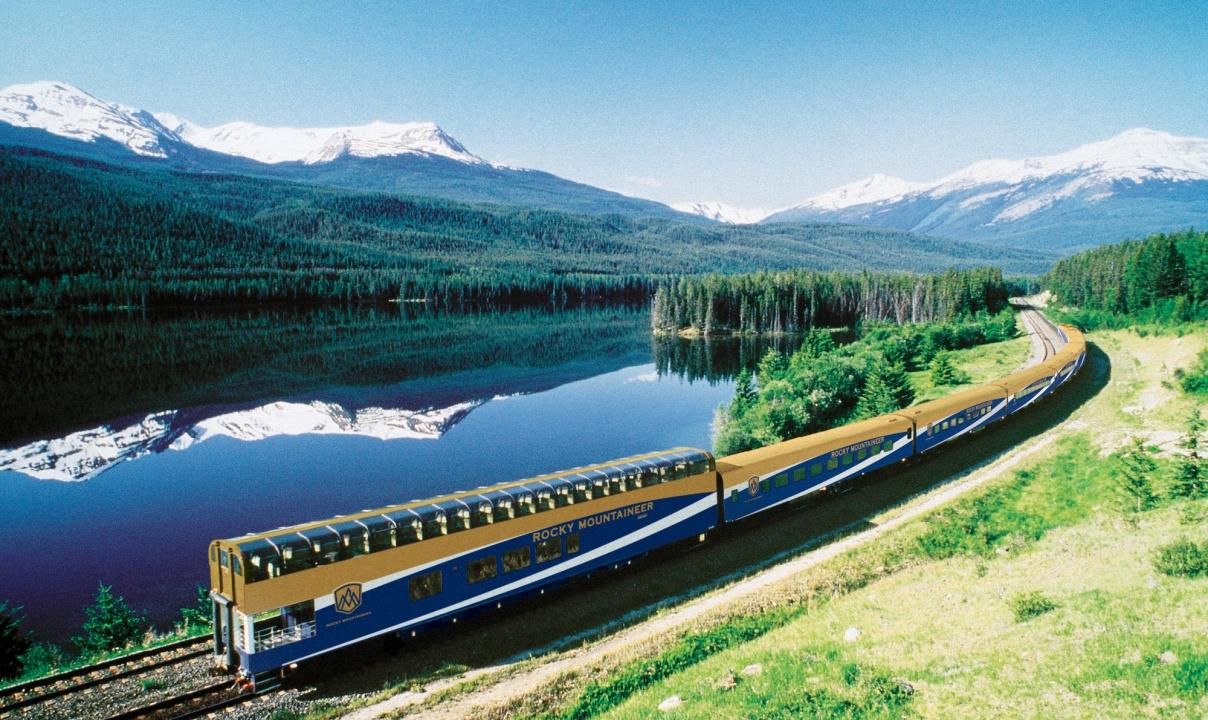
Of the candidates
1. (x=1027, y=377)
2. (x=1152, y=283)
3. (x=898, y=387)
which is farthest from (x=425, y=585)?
(x=1152, y=283)

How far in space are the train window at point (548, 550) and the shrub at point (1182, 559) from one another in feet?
52.5

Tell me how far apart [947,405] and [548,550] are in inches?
1059

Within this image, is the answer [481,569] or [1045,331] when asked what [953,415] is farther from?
[1045,331]

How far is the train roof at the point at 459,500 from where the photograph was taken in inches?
704

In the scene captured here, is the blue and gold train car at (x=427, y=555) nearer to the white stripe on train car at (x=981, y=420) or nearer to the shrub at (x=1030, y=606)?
the shrub at (x=1030, y=606)

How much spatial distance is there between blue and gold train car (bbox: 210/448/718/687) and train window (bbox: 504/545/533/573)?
1.2 inches

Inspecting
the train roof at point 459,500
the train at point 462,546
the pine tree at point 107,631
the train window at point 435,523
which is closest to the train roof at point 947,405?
the train at point 462,546

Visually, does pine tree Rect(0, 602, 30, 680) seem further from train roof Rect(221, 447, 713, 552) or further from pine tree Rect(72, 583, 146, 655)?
train roof Rect(221, 447, 713, 552)

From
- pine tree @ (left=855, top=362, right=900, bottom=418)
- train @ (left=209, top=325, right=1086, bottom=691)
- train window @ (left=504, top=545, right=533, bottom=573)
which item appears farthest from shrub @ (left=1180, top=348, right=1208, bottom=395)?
train window @ (left=504, top=545, right=533, bottom=573)

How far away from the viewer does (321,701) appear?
57.3 ft

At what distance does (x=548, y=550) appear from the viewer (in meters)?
22.3

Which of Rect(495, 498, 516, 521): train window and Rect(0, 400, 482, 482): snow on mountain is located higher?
Rect(495, 498, 516, 521): train window

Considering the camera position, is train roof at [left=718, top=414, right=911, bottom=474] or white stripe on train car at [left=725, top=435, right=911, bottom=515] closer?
white stripe on train car at [left=725, top=435, right=911, bottom=515]

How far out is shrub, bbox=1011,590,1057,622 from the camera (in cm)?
1745
